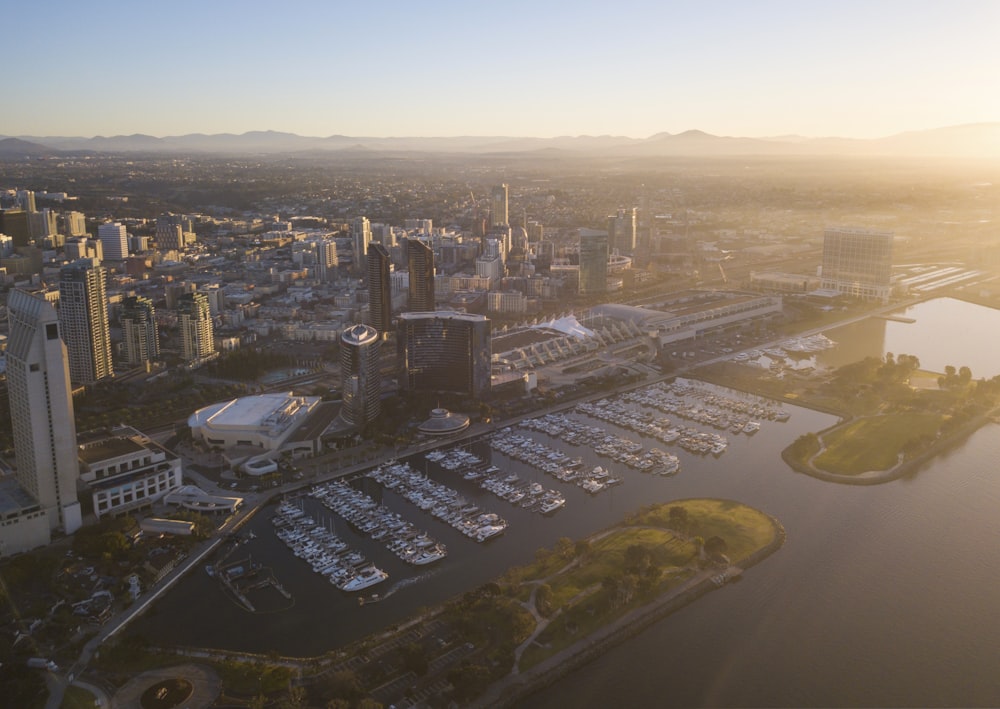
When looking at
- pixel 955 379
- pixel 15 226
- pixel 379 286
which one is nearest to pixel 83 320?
pixel 379 286

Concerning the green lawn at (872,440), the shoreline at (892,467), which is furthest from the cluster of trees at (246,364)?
the green lawn at (872,440)

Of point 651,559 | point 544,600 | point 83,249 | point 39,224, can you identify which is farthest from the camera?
point 39,224

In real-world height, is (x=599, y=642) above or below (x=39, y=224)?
below

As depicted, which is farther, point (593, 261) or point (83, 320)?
point (593, 261)

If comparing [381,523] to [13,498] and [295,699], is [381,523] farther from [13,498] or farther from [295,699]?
[13,498]

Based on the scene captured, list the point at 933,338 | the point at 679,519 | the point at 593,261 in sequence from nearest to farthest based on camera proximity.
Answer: the point at 679,519, the point at 933,338, the point at 593,261

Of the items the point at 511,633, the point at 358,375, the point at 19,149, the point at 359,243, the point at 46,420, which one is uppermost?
the point at 19,149

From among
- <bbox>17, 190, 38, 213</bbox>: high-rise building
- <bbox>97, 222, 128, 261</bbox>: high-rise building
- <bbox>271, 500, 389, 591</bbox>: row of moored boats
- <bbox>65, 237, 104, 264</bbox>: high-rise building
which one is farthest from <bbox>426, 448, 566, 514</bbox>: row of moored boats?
<bbox>17, 190, 38, 213</bbox>: high-rise building
